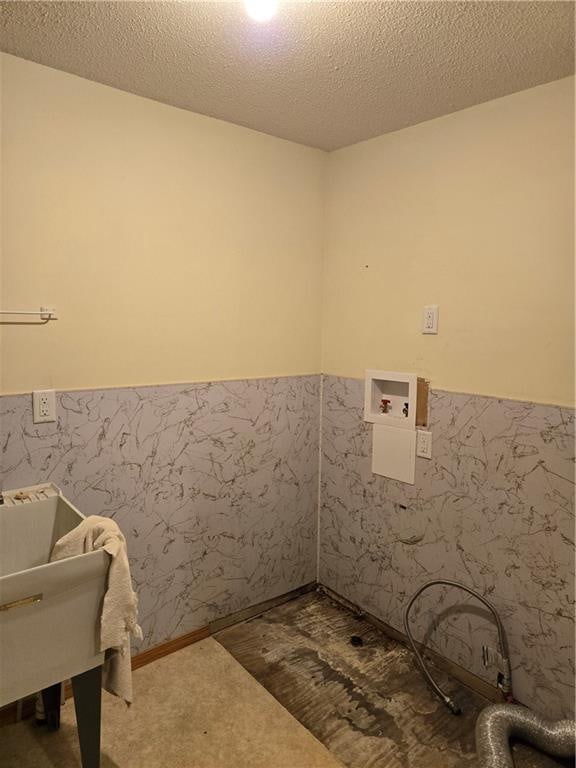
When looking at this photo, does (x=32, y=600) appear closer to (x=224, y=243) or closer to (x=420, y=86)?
(x=224, y=243)

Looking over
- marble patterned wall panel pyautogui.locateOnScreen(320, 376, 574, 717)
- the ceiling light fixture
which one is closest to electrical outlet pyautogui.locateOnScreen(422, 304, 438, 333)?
marble patterned wall panel pyautogui.locateOnScreen(320, 376, 574, 717)

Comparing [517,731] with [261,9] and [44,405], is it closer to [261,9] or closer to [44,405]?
[44,405]

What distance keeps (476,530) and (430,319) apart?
0.88 meters

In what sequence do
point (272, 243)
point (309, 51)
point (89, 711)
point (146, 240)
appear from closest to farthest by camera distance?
point (89, 711) → point (309, 51) → point (146, 240) → point (272, 243)

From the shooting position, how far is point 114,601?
138 cm

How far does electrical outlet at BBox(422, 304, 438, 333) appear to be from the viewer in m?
2.09

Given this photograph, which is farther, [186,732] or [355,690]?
[355,690]

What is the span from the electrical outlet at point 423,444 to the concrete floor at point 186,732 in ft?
3.73

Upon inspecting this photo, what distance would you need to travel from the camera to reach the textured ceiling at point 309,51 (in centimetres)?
136

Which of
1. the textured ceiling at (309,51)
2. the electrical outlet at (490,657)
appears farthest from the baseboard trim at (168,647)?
the textured ceiling at (309,51)

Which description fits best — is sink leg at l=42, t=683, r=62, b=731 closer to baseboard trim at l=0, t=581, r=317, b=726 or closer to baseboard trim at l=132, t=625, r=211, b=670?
baseboard trim at l=0, t=581, r=317, b=726

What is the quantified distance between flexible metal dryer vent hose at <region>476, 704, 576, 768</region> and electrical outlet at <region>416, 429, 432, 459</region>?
93 centimetres

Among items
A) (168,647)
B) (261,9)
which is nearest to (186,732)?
(168,647)

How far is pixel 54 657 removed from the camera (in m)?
1.33
